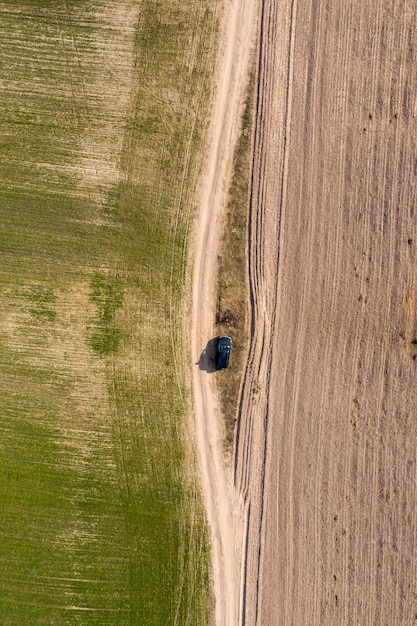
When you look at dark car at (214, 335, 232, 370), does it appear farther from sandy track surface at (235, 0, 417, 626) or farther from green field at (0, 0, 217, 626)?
green field at (0, 0, 217, 626)

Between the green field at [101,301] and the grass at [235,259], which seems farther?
the grass at [235,259]

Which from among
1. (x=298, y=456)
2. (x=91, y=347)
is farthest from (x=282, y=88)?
(x=298, y=456)

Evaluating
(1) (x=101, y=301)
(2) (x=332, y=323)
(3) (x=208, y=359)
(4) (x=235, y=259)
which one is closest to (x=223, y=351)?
(3) (x=208, y=359)

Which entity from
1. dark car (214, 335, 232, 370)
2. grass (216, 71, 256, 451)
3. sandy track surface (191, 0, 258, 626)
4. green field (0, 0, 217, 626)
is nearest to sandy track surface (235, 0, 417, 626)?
grass (216, 71, 256, 451)

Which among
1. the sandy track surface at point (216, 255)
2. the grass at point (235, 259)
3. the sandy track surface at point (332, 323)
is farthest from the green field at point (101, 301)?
the sandy track surface at point (332, 323)

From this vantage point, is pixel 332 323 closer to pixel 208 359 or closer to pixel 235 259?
pixel 235 259

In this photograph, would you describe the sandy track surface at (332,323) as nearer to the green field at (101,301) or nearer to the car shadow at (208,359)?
the car shadow at (208,359)
